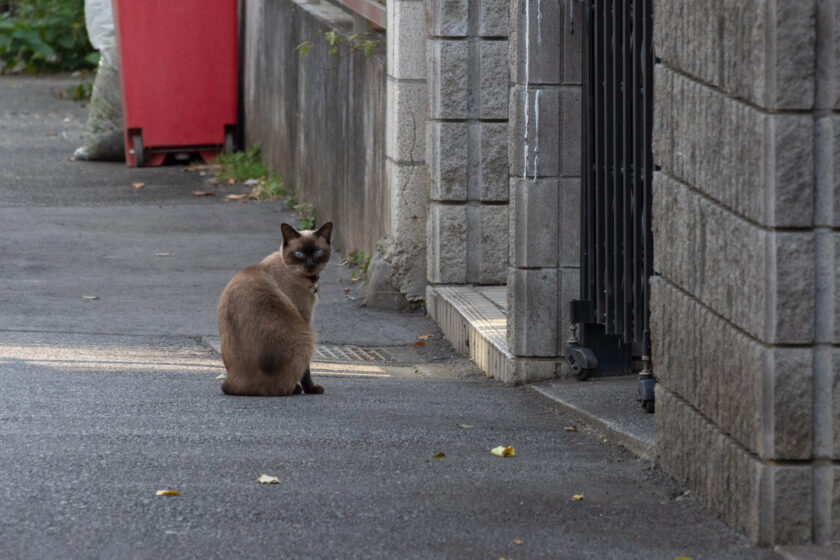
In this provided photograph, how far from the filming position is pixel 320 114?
1196 centimetres

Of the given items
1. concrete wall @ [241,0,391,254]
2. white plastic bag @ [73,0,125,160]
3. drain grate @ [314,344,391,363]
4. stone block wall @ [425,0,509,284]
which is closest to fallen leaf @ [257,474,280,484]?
drain grate @ [314,344,391,363]

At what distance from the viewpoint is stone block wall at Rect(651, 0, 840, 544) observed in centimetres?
379

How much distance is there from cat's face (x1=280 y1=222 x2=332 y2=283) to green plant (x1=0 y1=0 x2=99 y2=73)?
1541 cm

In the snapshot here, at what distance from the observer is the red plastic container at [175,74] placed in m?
14.9

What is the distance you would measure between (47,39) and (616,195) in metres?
17.5

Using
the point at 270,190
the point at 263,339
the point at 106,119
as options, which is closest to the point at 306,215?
the point at 270,190

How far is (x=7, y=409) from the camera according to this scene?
20.0ft

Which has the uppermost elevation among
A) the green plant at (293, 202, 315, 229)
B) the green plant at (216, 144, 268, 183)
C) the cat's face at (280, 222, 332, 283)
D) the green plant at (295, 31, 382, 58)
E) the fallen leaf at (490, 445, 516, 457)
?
the green plant at (295, 31, 382, 58)

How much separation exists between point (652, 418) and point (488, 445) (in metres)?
0.69

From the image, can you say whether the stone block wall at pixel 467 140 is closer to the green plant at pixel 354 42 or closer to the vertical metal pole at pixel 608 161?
the green plant at pixel 354 42

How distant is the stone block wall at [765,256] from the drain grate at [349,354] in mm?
3917

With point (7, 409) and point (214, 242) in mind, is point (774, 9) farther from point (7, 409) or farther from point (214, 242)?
point (214, 242)

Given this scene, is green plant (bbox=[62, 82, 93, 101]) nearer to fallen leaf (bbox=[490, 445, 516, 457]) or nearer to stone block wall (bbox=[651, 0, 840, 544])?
Result: fallen leaf (bbox=[490, 445, 516, 457])

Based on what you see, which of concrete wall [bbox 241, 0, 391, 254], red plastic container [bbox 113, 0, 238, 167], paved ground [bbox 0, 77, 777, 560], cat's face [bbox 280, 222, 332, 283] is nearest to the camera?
paved ground [bbox 0, 77, 777, 560]
